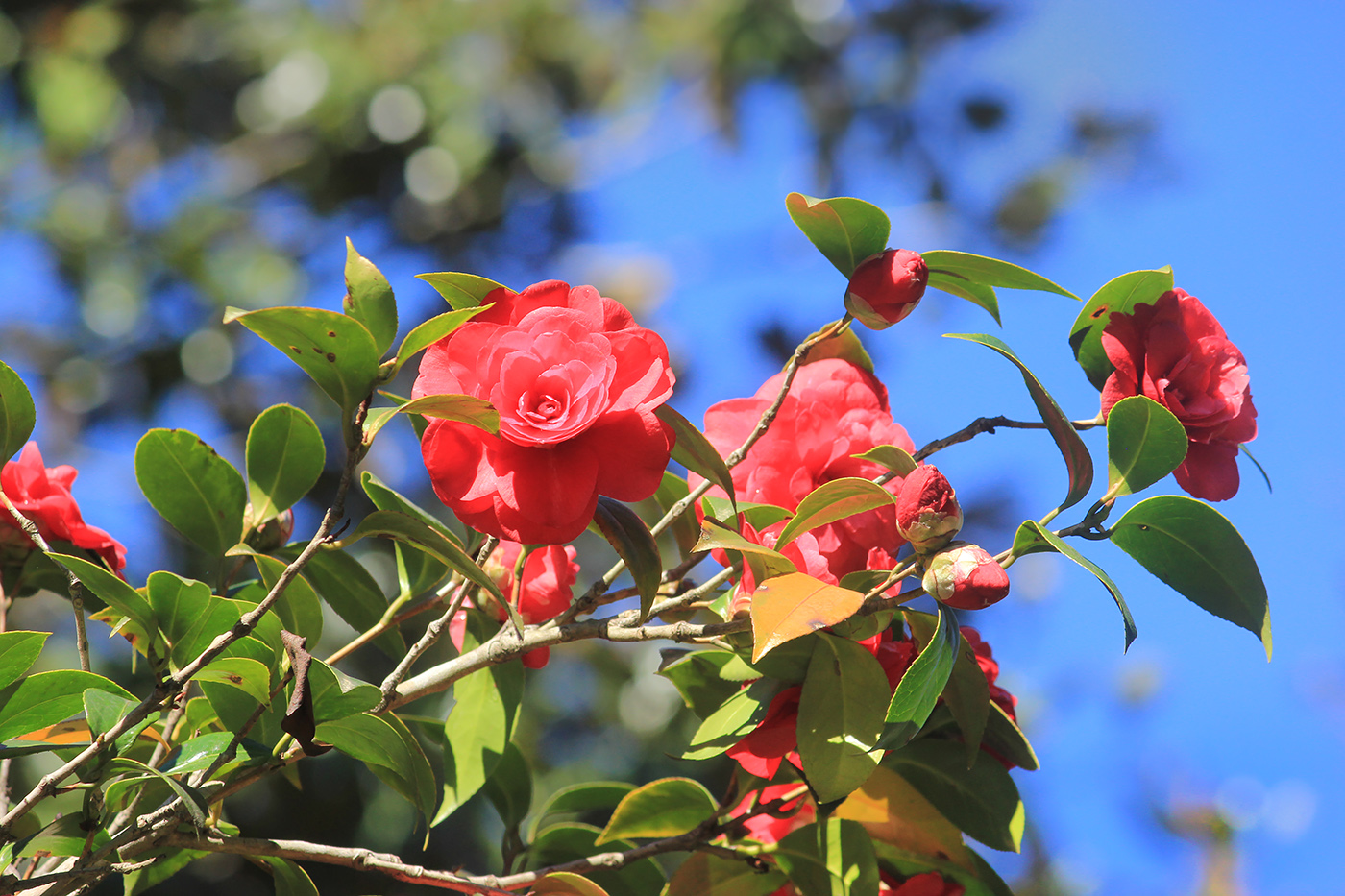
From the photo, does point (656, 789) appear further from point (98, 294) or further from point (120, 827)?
point (98, 294)

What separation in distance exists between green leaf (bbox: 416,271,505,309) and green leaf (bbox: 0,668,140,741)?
29 centimetres

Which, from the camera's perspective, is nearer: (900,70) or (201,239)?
(201,239)

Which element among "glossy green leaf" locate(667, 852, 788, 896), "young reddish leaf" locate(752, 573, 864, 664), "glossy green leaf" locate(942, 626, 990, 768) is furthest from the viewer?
"glossy green leaf" locate(667, 852, 788, 896)

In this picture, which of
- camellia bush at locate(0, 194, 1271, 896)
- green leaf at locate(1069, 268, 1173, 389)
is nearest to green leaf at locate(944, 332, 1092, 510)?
camellia bush at locate(0, 194, 1271, 896)

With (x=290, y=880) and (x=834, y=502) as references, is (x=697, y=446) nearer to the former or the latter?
(x=834, y=502)

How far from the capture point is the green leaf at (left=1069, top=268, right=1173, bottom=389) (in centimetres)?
64

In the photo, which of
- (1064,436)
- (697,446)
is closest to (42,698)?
(697,446)

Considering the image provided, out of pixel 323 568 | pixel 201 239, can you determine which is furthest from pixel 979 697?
pixel 201 239

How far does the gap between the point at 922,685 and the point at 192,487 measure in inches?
19.7

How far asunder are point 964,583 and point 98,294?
110 inches

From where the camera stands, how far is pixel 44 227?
2.68m

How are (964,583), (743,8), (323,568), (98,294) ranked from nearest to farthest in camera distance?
1. (964,583)
2. (323,568)
3. (98,294)
4. (743,8)

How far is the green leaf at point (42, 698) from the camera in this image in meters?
0.53

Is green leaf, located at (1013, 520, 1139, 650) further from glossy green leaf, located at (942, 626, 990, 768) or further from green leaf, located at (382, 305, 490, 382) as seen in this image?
green leaf, located at (382, 305, 490, 382)
